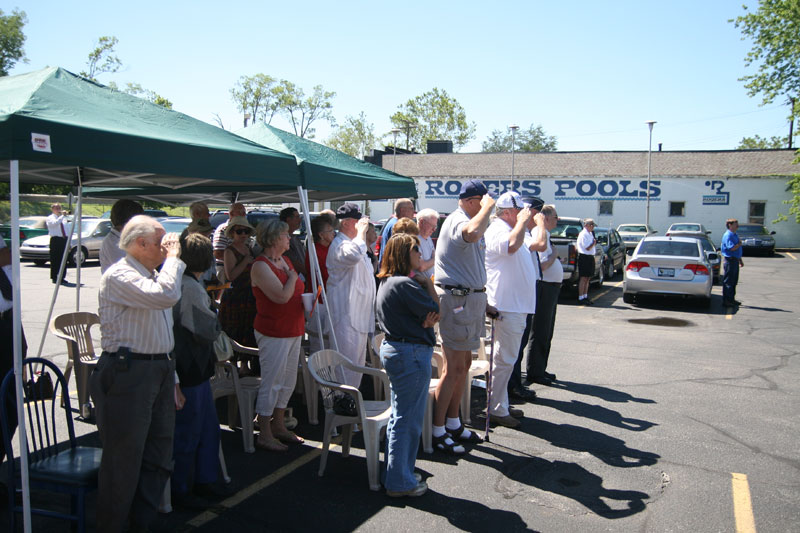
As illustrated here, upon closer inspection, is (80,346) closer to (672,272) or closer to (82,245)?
(672,272)

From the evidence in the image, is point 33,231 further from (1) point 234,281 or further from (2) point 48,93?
(2) point 48,93

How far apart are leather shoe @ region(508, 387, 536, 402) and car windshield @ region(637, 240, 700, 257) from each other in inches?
317

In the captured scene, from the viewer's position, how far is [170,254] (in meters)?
3.27

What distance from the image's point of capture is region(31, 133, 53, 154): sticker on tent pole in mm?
3160

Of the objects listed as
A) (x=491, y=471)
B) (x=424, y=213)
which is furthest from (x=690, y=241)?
(x=491, y=471)

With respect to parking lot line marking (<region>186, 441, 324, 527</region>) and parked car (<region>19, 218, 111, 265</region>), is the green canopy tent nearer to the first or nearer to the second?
parking lot line marking (<region>186, 441, 324, 527</region>)

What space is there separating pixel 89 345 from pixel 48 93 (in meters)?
2.64

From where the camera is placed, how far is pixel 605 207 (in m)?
38.5

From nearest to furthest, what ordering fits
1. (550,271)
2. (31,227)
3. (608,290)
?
(550,271) < (608,290) < (31,227)

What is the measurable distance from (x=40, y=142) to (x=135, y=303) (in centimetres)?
108

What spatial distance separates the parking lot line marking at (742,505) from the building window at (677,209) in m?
36.1

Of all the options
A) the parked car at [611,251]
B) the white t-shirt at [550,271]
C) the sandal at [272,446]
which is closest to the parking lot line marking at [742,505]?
the white t-shirt at [550,271]

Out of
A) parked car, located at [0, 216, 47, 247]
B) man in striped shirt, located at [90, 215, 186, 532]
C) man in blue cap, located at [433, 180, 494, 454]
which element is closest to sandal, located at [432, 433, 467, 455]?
man in blue cap, located at [433, 180, 494, 454]

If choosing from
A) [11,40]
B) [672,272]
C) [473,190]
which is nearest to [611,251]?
[672,272]
